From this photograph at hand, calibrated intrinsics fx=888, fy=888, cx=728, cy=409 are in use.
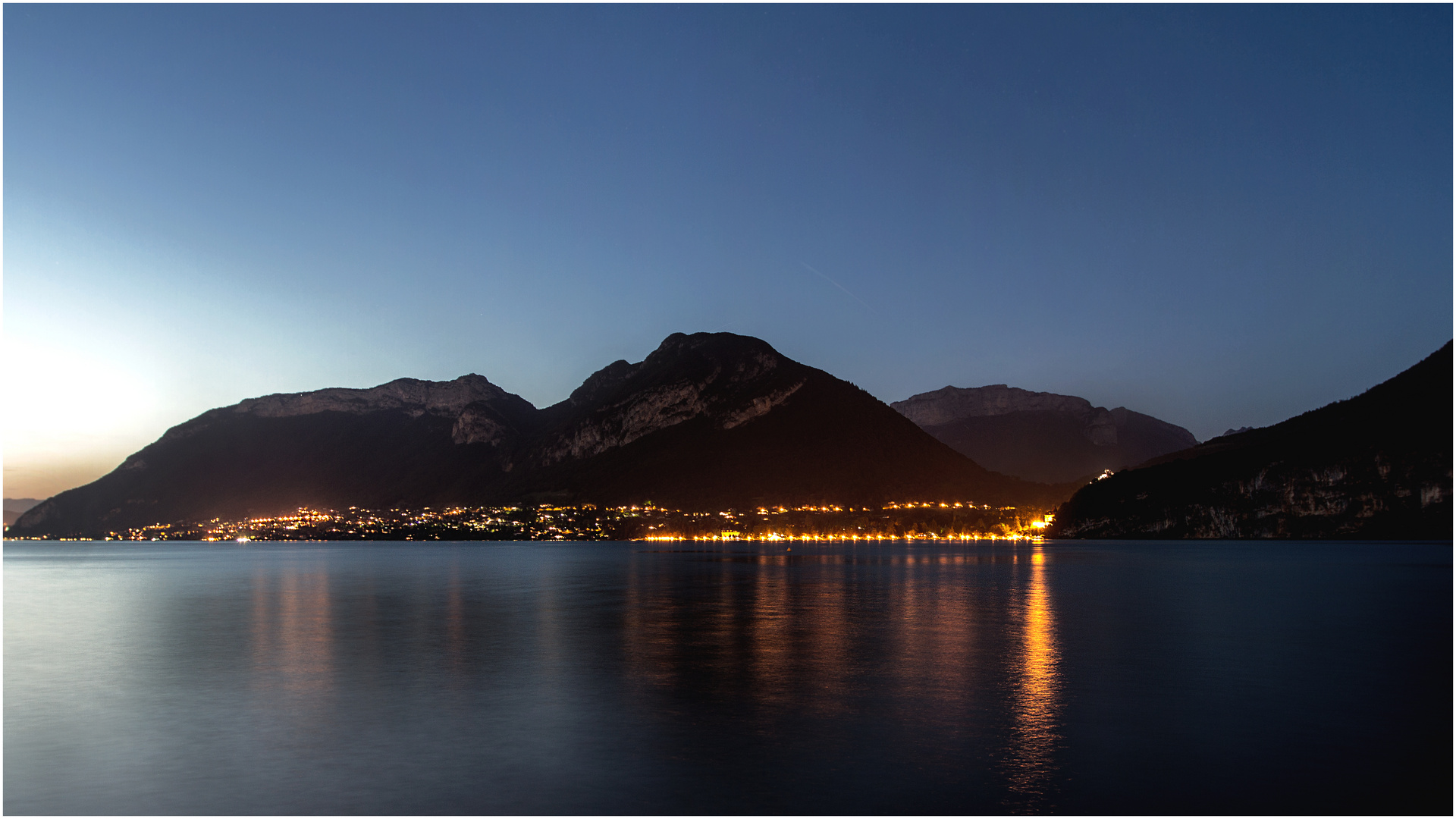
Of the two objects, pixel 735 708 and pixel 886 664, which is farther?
pixel 886 664

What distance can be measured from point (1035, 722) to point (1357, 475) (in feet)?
612

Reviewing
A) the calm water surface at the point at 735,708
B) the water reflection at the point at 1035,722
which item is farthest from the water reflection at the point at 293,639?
the water reflection at the point at 1035,722

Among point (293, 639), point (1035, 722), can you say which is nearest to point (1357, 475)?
point (1035, 722)

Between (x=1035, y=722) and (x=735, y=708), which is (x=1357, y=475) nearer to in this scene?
(x=1035, y=722)

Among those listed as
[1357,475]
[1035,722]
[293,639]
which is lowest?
[293,639]

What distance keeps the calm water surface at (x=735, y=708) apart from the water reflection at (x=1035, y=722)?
10cm

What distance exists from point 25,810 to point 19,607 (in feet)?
165

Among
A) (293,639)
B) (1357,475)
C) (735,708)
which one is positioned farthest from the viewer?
(1357,475)

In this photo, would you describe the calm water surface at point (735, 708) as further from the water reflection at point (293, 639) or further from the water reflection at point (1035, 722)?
the water reflection at point (293, 639)

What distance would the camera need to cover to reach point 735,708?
21.4 meters

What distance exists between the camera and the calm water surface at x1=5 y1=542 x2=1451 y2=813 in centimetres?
1531

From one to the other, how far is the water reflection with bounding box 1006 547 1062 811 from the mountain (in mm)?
163938

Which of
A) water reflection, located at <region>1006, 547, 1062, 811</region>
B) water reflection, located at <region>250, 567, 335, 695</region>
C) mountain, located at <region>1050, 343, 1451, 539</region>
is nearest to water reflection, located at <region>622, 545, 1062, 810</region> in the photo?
water reflection, located at <region>1006, 547, 1062, 811</region>

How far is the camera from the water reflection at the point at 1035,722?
49.1ft
